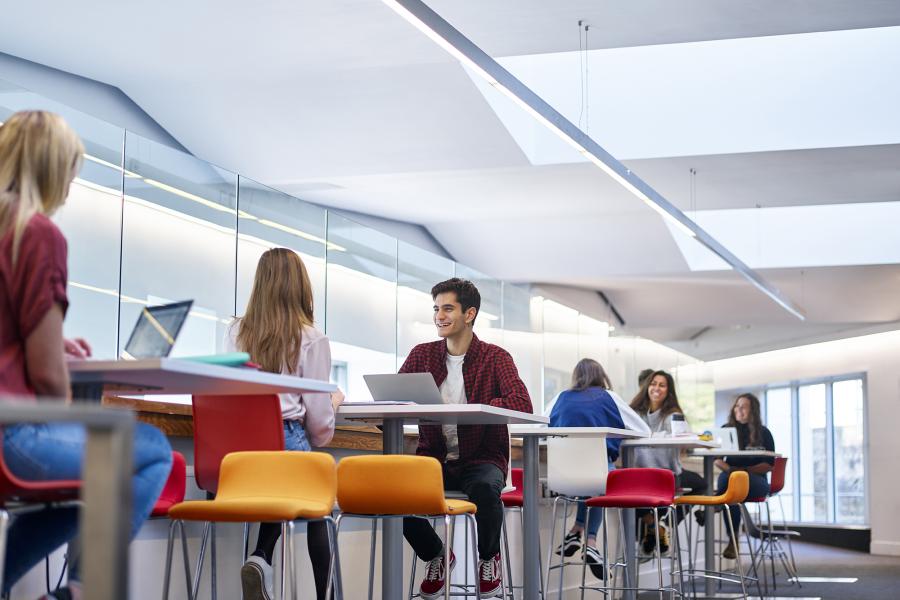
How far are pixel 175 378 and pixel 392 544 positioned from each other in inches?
71.5

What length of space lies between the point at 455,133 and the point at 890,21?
3301 millimetres

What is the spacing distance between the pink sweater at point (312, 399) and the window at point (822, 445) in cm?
1372

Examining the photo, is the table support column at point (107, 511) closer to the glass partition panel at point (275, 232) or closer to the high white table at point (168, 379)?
the high white table at point (168, 379)

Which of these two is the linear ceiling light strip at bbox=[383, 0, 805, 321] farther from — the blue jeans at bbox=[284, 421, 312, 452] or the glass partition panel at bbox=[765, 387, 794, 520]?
the glass partition panel at bbox=[765, 387, 794, 520]

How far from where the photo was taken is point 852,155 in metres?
8.50

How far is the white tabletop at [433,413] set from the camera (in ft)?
11.5

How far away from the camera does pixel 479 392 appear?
4.50m

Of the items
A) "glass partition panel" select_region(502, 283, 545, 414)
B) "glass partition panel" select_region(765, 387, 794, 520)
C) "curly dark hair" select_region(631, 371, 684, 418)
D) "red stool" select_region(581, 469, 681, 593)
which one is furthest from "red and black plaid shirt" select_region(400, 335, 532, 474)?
"glass partition panel" select_region(765, 387, 794, 520)

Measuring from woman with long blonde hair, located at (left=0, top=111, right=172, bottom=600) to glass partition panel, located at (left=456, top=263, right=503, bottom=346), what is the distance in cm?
657

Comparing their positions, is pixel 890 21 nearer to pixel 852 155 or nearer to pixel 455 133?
pixel 852 155

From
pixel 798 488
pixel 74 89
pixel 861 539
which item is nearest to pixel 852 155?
pixel 74 89

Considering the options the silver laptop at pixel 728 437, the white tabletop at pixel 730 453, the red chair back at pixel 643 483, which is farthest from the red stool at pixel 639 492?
the silver laptop at pixel 728 437

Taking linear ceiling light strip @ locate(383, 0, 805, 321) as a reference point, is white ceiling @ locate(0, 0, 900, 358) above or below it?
above

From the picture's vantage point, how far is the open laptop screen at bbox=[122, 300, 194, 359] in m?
2.27
